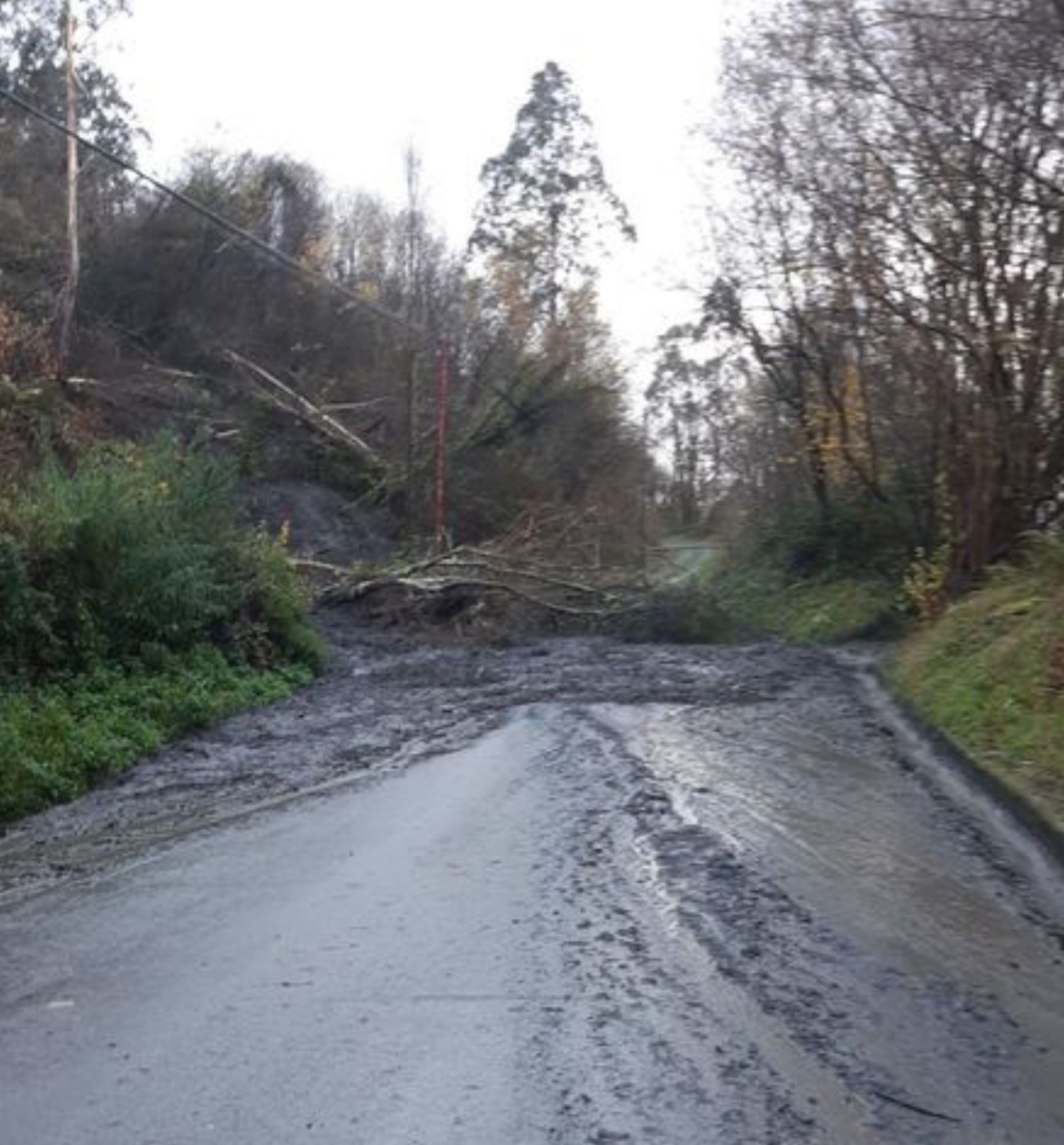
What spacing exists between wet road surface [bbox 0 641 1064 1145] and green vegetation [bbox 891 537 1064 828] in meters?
0.59

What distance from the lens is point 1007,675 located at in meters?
14.6

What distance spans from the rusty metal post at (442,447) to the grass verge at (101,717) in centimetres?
1338

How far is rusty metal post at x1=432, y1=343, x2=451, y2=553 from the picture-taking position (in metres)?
32.0

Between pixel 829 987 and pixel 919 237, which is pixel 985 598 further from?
pixel 829 987


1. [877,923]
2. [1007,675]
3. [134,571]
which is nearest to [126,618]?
[134,571]

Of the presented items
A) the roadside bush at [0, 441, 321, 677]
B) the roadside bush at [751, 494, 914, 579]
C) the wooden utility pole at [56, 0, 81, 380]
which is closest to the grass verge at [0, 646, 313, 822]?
the roadside bush at [0, 441, 321, 677]

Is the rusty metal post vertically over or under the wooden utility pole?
under

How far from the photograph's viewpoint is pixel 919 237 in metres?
22.0

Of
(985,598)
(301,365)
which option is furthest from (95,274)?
(985,598)

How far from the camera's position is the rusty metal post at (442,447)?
32.0 m

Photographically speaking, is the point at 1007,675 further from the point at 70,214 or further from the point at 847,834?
the point at 70,214

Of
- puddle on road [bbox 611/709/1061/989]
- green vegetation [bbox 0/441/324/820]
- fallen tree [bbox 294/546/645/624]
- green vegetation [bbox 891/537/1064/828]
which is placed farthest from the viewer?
fallen tree [bbox 294/546/645/624]

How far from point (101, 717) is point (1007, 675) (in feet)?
28.7

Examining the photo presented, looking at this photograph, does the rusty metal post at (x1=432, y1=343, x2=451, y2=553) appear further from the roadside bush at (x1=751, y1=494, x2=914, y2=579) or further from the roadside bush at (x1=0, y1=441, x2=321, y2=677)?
the roadside bush at (x1=0, y1=441, x2=321, y2=677)
